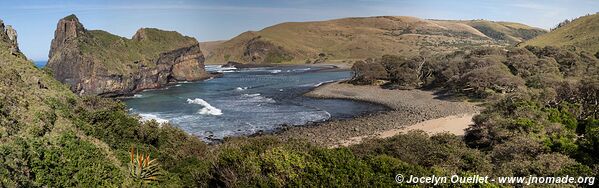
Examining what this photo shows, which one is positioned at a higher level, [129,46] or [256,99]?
[129,46]

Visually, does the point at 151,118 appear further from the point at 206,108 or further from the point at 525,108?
the point at 525,108

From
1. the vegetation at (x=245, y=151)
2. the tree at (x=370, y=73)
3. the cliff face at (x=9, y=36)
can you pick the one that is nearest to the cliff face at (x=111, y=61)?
the cliff face at (x=9, y=36)

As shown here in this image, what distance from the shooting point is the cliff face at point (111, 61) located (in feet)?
247


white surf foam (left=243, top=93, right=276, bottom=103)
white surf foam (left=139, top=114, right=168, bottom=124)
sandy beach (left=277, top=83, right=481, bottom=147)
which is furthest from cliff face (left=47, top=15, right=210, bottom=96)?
sandy beach (left=277, top=83, right=481, bottom=147)

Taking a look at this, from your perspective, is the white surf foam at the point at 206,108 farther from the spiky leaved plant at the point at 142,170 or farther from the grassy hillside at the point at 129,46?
the spiky leaved plant at the point at 142,170

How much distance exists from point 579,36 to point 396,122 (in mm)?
77838

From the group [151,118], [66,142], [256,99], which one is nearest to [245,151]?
[66,142]

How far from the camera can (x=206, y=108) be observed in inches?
2258

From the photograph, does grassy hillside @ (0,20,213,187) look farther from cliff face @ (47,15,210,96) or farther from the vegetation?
cliff face @ (47,15,210,96)

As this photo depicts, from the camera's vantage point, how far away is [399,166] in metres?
13.4

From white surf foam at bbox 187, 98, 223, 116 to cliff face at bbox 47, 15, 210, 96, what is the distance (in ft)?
68.4

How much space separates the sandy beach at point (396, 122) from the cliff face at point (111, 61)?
45.0 metres

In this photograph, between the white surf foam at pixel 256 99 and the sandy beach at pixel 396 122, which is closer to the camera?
the sandy beach at pixel 396 122

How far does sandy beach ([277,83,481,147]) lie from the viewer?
38188mm
